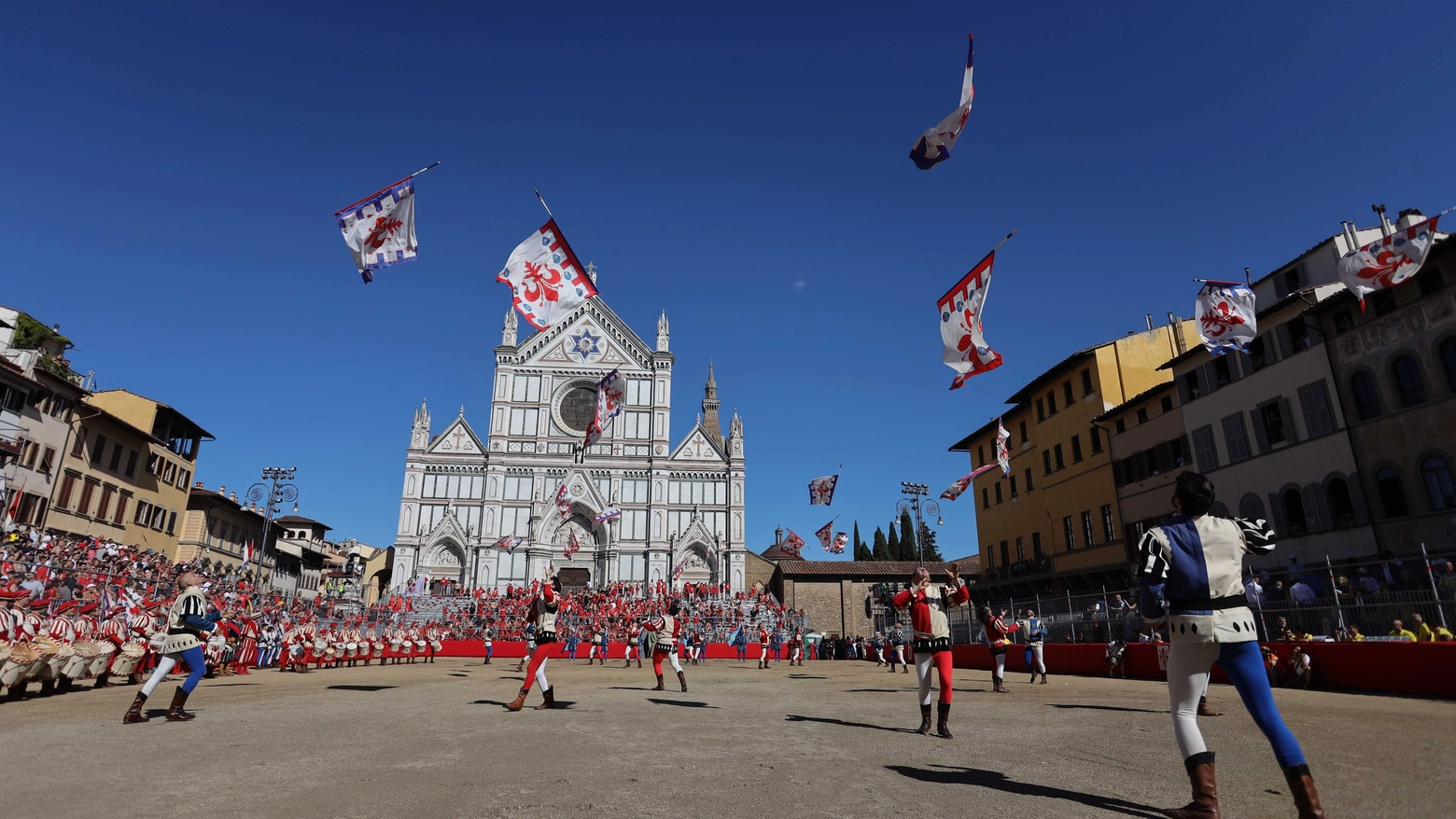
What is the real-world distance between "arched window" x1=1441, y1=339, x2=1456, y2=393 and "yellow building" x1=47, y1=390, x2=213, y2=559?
5097 centimetres

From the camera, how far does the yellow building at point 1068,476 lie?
33531 mm

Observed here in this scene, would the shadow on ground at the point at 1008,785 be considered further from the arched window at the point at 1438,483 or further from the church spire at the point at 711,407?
the church spire at the point at 711,407

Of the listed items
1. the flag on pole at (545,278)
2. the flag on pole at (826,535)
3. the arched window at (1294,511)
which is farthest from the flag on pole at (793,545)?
the flag on pole at (545,278)

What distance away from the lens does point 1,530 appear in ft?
85.4

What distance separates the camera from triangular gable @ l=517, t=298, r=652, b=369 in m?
56.6

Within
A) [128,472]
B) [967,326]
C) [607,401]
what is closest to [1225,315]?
[967,326]

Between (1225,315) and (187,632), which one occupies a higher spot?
(1225,315)

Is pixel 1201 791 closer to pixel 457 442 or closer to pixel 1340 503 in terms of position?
pixel 1340 503

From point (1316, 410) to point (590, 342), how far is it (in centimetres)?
4540

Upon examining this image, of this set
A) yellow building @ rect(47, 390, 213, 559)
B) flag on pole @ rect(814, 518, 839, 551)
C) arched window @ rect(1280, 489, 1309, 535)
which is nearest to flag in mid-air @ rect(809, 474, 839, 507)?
flag on pole @ rect(814, 518, 839, 551)

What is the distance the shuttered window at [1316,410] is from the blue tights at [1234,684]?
991 inches

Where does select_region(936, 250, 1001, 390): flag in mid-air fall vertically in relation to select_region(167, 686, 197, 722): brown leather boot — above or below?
above

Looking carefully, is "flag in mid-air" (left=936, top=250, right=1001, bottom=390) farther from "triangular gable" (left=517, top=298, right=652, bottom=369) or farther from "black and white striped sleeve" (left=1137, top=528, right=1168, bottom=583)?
"triangular gable" (left=517, top=298, right=652, bottom=369)

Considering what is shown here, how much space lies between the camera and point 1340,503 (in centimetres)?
2352
